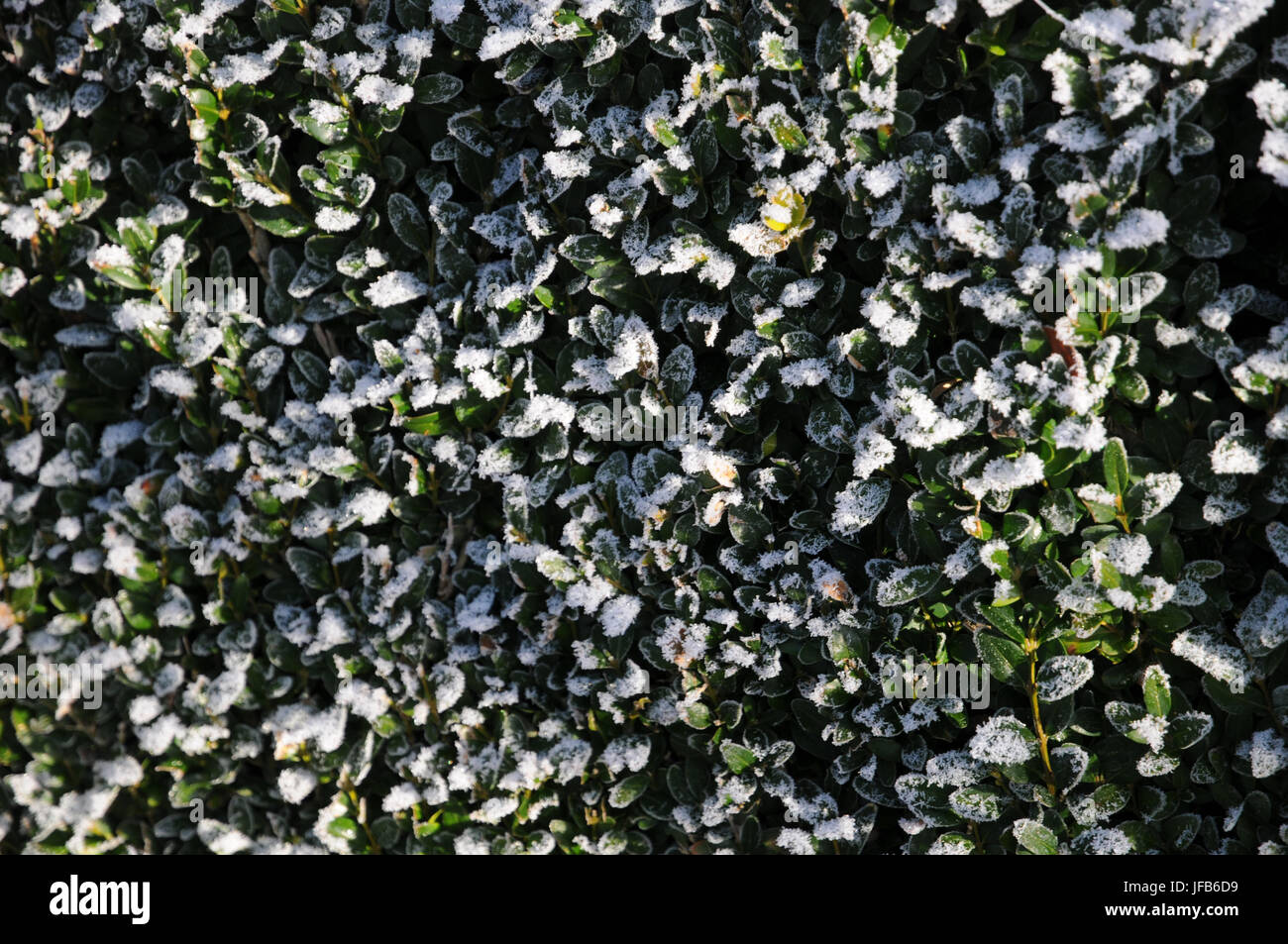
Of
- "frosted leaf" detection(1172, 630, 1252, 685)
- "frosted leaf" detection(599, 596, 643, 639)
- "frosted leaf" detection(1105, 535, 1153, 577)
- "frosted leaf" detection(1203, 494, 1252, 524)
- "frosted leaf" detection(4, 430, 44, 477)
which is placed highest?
"frosted leaf" detection(4, 430, 44, 477)

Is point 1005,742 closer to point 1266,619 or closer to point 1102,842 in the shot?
point 1102,842

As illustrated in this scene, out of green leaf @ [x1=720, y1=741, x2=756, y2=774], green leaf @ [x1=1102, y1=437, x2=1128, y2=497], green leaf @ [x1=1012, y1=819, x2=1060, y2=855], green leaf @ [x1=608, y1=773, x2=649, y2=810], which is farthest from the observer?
green leaf @ [x1=608, y1=773, x2=649, y2=810]

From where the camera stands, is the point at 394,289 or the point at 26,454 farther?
the point at 26,454

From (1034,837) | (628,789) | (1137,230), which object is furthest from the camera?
Answer: (628,789)

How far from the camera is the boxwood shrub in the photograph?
1584mm

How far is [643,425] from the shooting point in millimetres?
1872

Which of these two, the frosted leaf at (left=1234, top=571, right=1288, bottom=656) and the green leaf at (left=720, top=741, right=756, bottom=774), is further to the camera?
the green leaf at (left=720, top=741, right=756, bottom=774)

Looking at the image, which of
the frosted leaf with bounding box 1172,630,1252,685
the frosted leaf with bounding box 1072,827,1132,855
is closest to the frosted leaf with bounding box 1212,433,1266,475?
the frosted leaf with bounding box 1172,630,1252,685

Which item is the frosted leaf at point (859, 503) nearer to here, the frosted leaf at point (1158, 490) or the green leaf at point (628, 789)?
the frosted leaf at point (1158, 490)

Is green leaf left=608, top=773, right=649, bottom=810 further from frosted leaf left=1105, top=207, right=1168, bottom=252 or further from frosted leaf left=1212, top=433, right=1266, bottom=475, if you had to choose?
frosted leaf left=1105, top=207, right=1168, bottom=252

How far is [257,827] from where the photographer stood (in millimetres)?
2270

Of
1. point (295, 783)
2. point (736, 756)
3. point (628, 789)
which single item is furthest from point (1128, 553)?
point (295, 783)

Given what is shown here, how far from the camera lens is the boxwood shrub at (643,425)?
158 centimetres
